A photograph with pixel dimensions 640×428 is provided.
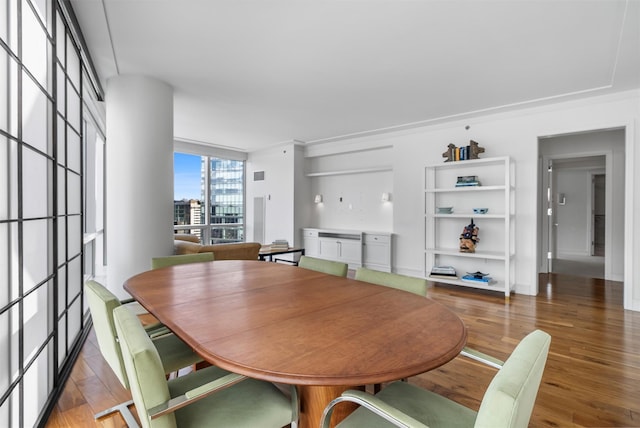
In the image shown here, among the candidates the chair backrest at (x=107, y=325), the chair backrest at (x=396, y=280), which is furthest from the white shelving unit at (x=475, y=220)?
the chair backrest at (x=107, y=325)

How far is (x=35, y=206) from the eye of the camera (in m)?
1.78

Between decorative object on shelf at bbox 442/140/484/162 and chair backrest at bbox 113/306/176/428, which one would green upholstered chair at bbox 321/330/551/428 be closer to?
chair backrest at bbox 113/306/176/428

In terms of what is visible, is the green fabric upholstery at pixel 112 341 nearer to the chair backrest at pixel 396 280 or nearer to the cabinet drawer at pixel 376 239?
the chair backrest at pixel 396 280

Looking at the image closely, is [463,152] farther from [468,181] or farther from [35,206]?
[35,206]

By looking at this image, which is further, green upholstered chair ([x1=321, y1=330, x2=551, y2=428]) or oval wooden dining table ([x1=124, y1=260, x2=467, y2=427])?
oval wooden dining table ([x1=124, y1=260, x2=467, y2=427])

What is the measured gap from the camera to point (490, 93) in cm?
403

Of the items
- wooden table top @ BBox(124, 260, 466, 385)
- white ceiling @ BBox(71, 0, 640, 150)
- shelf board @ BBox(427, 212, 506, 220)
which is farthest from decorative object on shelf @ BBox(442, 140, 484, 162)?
wooden table top @ BBox(124, 260, 466, 385)

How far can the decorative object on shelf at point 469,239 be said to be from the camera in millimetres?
4867

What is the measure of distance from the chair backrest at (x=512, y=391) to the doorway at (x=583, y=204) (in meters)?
4.85

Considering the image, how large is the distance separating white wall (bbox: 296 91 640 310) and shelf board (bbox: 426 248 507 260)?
0.32 m

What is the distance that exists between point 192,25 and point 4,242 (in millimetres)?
2063

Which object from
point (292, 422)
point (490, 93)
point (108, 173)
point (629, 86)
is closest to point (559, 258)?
point (629, 86)

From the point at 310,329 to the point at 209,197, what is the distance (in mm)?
6950

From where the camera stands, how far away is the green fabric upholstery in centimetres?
138
